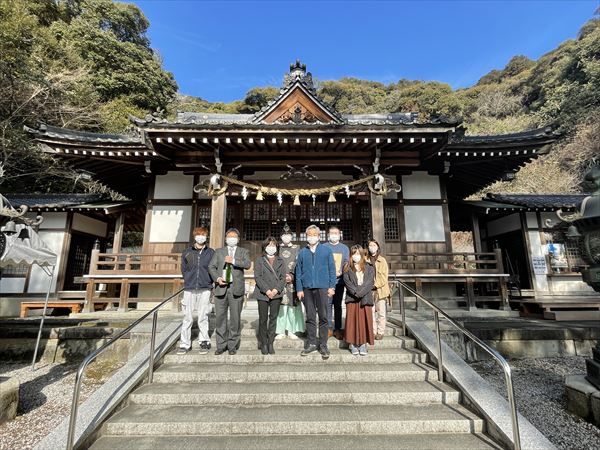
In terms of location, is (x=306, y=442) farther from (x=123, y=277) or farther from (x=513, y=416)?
(x=123, y=277)

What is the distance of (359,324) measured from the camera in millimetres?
4488

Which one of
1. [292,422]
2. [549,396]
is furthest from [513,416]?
[549,396]

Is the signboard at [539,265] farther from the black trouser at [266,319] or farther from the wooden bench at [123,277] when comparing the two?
the wooden bench at [123,277]

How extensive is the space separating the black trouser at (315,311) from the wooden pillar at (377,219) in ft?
12.2

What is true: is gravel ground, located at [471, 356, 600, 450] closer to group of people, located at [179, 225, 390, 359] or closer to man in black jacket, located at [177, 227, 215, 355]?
group of people, located at [179, 225, 390, 359]

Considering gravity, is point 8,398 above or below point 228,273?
below

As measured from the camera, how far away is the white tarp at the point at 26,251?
187 inches

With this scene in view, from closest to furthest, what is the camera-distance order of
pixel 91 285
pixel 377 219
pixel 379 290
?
pixel 379 290
pixel 377 219
pixel 91 285

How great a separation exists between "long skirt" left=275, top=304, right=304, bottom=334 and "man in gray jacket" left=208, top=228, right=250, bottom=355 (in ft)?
2.90

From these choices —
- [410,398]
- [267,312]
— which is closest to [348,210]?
[267,312]

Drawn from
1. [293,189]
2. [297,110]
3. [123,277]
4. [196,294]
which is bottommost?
[196,294]

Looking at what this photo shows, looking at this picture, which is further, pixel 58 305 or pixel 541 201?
pixel 541 201

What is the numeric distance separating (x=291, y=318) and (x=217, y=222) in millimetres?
3746

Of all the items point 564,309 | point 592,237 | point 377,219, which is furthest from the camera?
point 564,309
